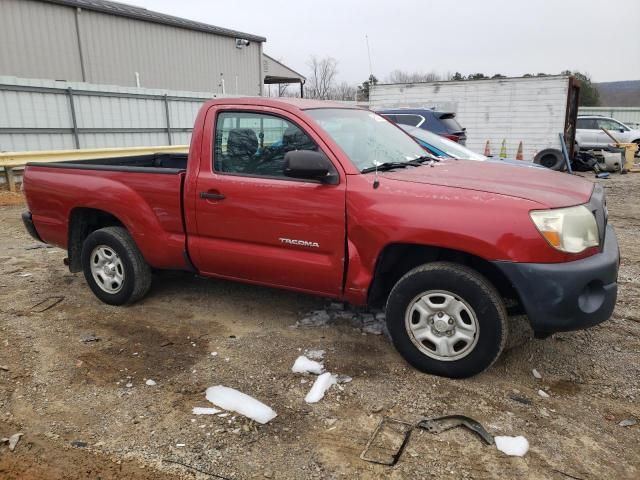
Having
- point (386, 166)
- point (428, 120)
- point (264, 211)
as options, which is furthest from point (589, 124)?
point (264, 211)

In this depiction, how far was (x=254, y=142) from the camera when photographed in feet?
13.0

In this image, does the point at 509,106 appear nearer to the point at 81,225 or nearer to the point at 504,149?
the point at 504,149

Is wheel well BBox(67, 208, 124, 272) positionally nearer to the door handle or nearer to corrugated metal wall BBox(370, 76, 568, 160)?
the door handle

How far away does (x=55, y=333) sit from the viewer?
4.21 metres

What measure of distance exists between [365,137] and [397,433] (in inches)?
86.9

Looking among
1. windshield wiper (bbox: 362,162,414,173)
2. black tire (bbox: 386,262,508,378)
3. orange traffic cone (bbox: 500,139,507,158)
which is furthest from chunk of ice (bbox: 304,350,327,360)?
orange traffic cone (bbox: 500,139,507,158)

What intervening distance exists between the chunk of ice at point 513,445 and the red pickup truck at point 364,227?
0.54 metres

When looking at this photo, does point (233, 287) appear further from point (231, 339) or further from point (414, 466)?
point (414, 466)

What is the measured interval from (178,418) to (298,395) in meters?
0.72

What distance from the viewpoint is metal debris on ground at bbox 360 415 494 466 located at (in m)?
2.65

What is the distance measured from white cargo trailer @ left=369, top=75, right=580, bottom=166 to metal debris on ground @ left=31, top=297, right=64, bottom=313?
37.6 ft

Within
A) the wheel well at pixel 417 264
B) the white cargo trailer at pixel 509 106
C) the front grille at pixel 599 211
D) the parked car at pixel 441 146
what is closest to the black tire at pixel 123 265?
the wheel well at pixel 417 264

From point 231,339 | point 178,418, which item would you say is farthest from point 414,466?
point 231,339

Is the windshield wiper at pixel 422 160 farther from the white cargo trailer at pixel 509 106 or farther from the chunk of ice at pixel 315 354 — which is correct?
the white cargo trailer at pixel 509 106
